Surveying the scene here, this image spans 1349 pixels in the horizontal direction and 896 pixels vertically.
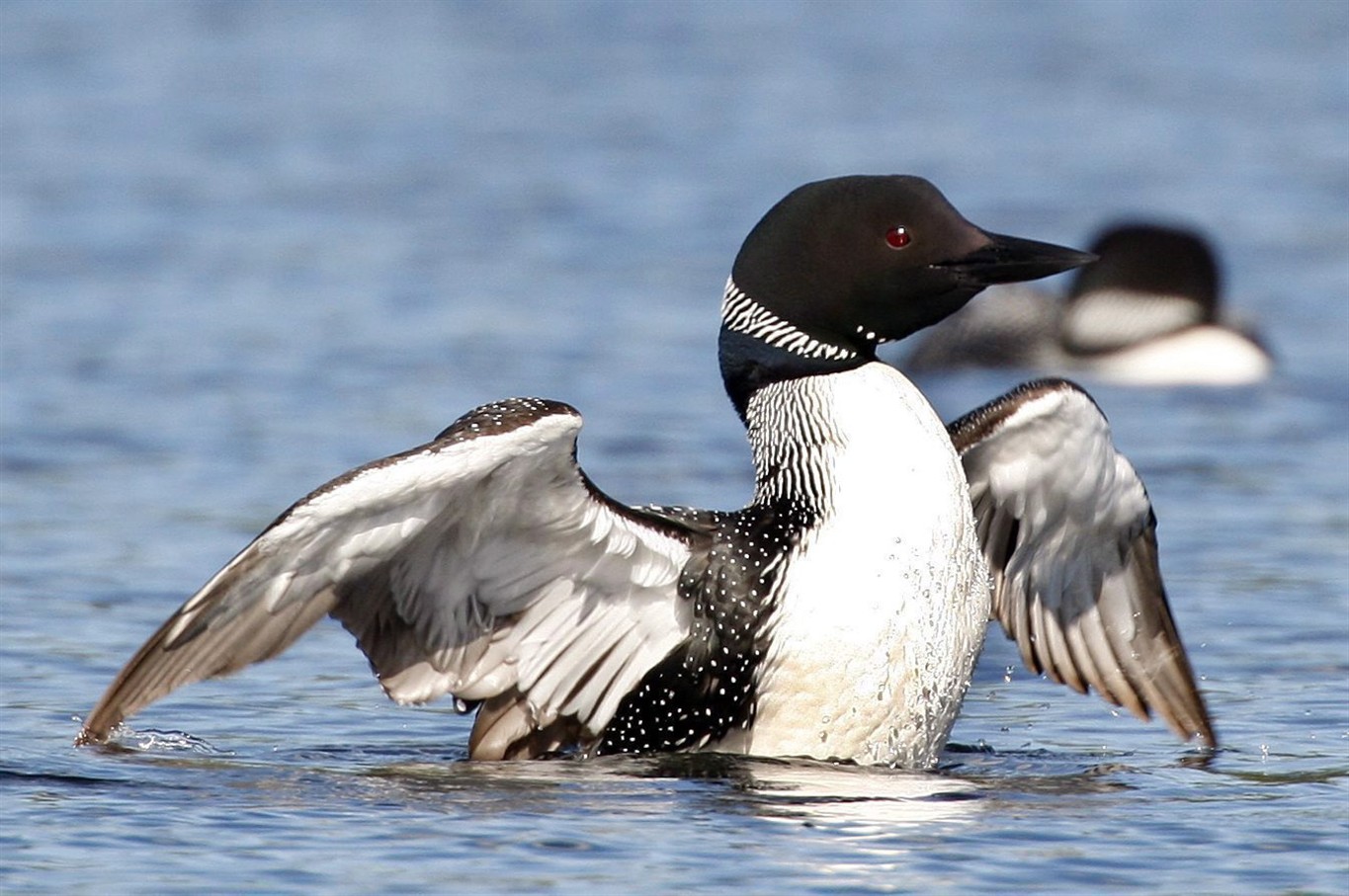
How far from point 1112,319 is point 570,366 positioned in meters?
4.05

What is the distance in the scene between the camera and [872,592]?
599cm

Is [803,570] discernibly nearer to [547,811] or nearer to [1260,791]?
[547,811]

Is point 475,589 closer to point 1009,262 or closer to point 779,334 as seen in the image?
point 779,334

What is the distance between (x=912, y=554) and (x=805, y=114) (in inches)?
540

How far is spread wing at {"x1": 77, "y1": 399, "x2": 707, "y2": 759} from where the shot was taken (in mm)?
5578

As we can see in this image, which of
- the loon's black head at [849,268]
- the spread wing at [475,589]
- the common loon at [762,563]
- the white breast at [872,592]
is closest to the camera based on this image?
the spread wing at [475,589]

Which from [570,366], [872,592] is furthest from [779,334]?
[570,366]

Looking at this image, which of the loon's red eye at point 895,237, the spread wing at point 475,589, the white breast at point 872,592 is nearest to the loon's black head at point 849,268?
the loon's red eye at point 895,237

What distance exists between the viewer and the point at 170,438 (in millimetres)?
10555

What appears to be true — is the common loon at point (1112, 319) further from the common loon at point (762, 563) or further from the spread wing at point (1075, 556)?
the common loon at point (762, 563)

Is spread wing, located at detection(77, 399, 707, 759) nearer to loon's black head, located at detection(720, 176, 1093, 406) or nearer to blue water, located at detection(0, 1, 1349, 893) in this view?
blue water, located at detection(0, 1, 1349, 893)

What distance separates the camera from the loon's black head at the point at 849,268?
6.29 m

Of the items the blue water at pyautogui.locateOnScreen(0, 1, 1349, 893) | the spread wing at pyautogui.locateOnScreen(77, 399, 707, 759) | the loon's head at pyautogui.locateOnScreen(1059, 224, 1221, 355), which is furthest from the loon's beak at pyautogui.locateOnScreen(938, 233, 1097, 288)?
the loon's head at pyautogui.locateOnScreen(1059, 224, 1221, 355)

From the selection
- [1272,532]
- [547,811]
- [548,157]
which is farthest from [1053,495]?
[548,157]
